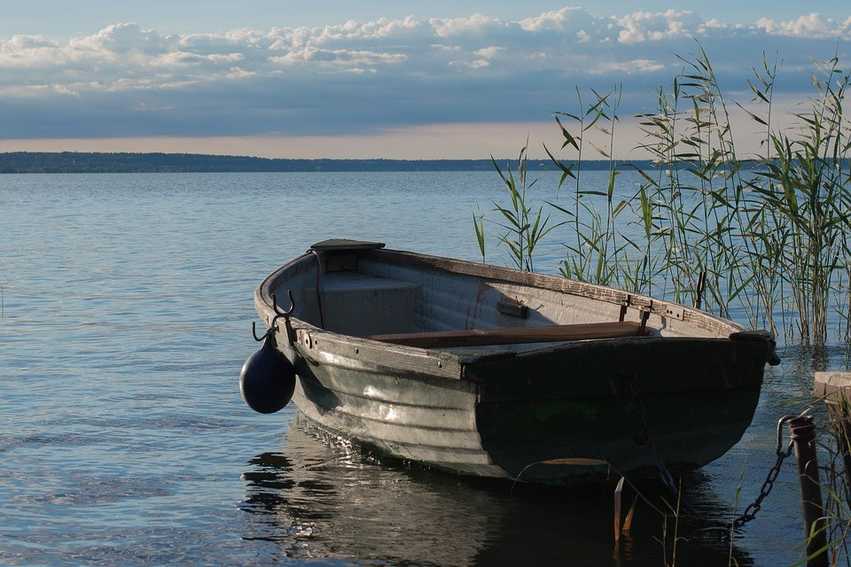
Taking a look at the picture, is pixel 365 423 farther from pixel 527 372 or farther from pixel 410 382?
pixel 527 372

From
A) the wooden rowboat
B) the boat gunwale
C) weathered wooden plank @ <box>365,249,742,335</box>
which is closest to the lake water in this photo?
the wooden rowboat

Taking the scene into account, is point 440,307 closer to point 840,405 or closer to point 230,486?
point 230,486

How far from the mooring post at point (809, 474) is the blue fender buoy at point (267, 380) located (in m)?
3.77

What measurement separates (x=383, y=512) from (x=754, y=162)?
17.9 ft

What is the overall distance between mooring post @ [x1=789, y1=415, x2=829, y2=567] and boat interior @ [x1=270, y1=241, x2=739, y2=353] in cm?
210

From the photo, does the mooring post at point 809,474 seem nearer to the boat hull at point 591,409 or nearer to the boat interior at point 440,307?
the boat hull at point 591,409

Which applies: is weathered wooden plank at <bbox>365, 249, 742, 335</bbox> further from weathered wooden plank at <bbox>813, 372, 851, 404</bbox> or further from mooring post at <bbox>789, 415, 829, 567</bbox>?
mooring post at <bbox>789, 415, 829, 567</bbox>

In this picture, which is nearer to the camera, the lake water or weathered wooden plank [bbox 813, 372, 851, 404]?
weathered wooden plank [bbox 813, 372, 851, 404]

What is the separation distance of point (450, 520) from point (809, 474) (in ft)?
7.29

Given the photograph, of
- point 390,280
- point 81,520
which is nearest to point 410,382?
point 81,520

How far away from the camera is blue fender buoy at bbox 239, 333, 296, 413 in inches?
295

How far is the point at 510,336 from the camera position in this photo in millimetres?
7055

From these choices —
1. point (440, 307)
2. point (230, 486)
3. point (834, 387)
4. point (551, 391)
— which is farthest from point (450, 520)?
point (440, 307)

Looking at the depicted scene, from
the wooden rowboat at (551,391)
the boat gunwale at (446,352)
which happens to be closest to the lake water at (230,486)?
the wooden rowboat at (551,391)
